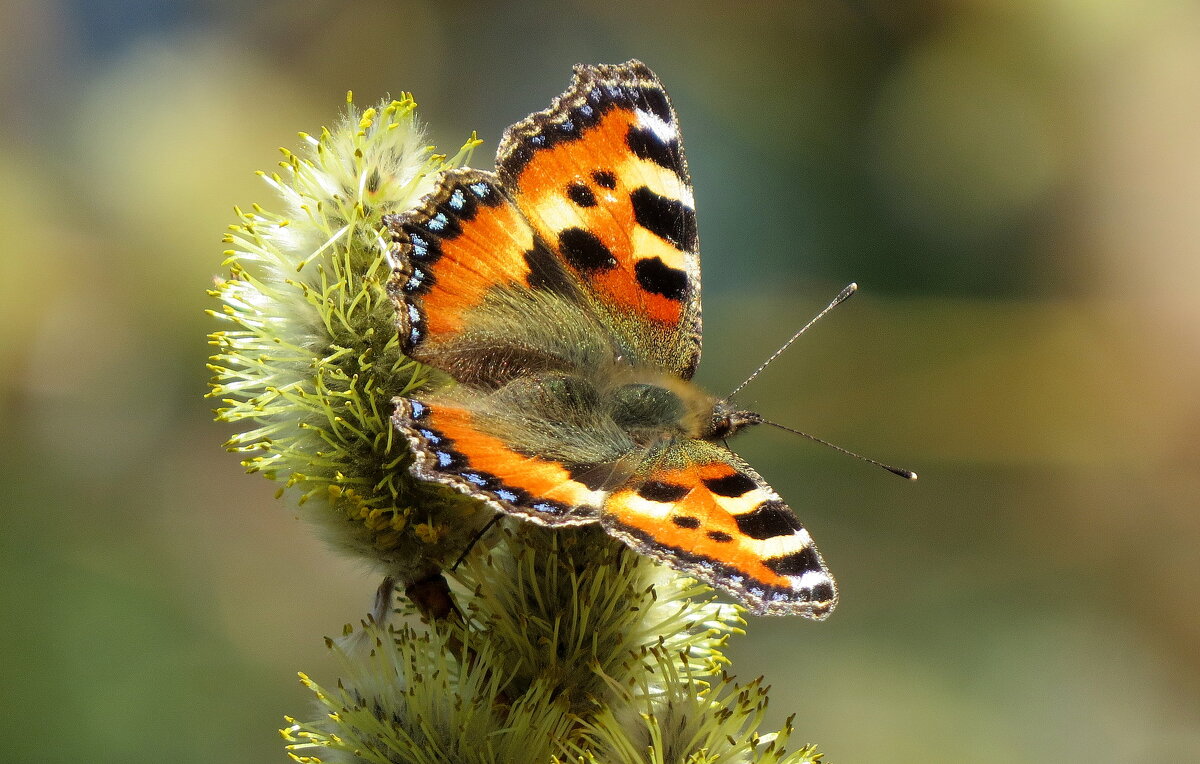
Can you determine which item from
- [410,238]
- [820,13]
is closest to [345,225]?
[410,238]

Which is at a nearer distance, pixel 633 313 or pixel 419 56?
pixel 633 313

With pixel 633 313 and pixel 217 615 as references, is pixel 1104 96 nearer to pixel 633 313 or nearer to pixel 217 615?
pixel 633 313

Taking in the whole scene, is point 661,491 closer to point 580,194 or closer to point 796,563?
point 796,563

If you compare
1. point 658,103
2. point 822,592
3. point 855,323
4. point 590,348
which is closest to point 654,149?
point 658,103

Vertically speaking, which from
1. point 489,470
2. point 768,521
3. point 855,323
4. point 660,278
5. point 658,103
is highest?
point 855,323

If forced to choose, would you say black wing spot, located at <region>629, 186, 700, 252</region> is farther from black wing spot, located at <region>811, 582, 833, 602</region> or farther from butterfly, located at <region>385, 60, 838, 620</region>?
black wing spot, located at <region>811, 582, 833, 602</region>

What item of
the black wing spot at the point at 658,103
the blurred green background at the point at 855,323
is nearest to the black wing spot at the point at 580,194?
the black wing spot at the point at 658,103

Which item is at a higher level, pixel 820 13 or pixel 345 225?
pixel 820 13

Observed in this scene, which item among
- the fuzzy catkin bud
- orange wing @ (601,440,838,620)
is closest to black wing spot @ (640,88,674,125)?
the fuzzy catkin bud
